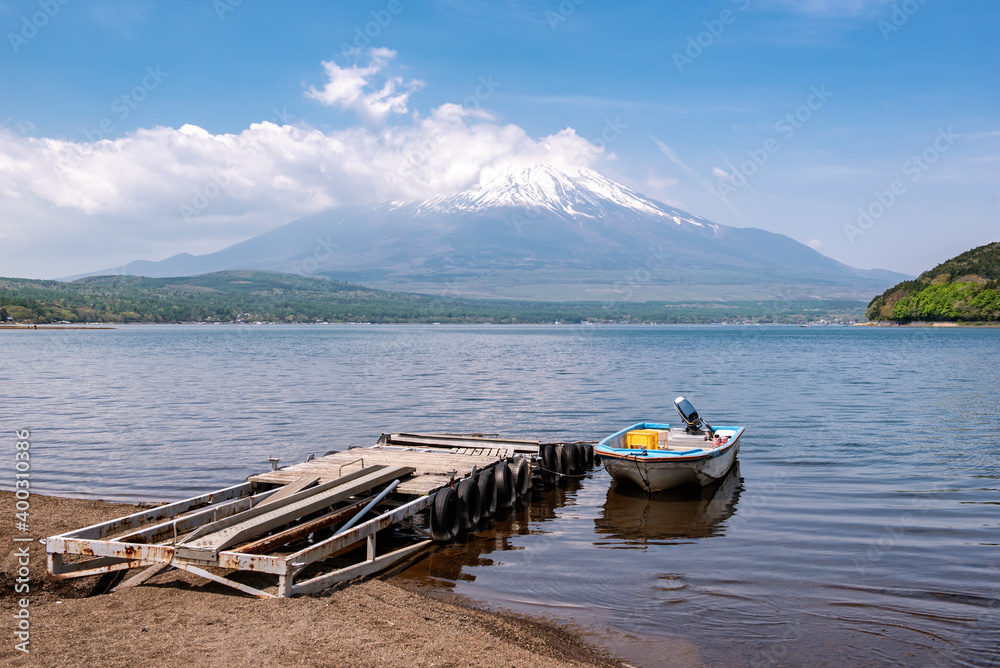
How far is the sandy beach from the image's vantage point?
642 centimetres

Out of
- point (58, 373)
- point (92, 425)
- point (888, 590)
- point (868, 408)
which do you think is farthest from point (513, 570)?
point (58, 373)

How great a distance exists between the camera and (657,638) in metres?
7.97

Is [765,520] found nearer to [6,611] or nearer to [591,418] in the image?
[6,611]

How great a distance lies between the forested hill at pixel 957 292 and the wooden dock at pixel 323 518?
142m

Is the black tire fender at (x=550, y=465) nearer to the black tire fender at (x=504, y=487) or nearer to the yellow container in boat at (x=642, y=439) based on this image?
the yellow container in boat at (x=642, y=439)

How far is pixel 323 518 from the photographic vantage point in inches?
388

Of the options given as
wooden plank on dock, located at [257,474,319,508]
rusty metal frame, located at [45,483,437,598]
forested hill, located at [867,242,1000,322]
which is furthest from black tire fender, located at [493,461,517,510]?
forested hill, located at [867,242,1000,322]

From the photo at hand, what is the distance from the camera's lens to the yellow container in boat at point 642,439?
55.8ft

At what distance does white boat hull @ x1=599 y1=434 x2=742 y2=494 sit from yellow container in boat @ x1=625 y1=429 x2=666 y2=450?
71.1 inches

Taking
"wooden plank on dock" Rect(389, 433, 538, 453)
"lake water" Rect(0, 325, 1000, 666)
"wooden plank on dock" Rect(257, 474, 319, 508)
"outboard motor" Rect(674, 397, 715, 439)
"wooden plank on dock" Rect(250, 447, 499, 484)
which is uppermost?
"outboard motor" Rect(674, 397, 715, 439)

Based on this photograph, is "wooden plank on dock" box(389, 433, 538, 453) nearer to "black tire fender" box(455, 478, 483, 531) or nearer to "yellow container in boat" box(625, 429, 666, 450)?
"yellow container in boat" box(625, 429, 666, 450)

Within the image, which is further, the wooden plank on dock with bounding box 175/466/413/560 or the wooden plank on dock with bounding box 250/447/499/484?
the wooden plank on dock with bounding box 250/447/499/484

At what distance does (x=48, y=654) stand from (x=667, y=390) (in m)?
33.5

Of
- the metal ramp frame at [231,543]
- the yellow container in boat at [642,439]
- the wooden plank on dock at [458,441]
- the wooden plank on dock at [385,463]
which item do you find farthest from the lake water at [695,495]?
the wooden plank on dock at [458,441]
